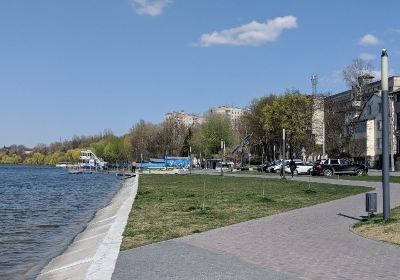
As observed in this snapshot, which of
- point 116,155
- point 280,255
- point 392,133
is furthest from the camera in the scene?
point 116,155

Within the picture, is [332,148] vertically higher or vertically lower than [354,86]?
lower

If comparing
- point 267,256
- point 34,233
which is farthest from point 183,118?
point 267,256

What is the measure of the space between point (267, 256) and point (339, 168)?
162ft

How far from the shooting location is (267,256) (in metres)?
10.3

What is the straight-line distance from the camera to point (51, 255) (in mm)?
14008

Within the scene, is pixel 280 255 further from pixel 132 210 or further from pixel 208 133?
pixel 208 133

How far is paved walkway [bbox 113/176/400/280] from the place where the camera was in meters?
8.66

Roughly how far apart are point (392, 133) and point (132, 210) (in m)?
66.6

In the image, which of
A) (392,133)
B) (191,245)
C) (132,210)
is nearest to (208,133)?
(392,133)

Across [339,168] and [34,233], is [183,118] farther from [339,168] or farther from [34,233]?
Result: [34,233]

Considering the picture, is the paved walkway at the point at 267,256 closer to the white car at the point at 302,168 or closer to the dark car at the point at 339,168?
the dark car at the point at 339,168

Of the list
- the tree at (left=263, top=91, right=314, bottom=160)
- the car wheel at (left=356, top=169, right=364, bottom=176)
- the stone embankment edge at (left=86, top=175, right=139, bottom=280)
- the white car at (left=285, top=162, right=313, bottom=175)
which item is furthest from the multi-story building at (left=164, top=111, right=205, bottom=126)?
the stone embankment edge at (left=86, top=175, right=139, bottom=280)

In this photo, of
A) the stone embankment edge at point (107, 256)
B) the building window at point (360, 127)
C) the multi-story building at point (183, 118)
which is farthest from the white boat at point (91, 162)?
the stone embankment edge at point (107, 256)

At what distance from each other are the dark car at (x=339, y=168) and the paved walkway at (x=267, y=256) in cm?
4363
